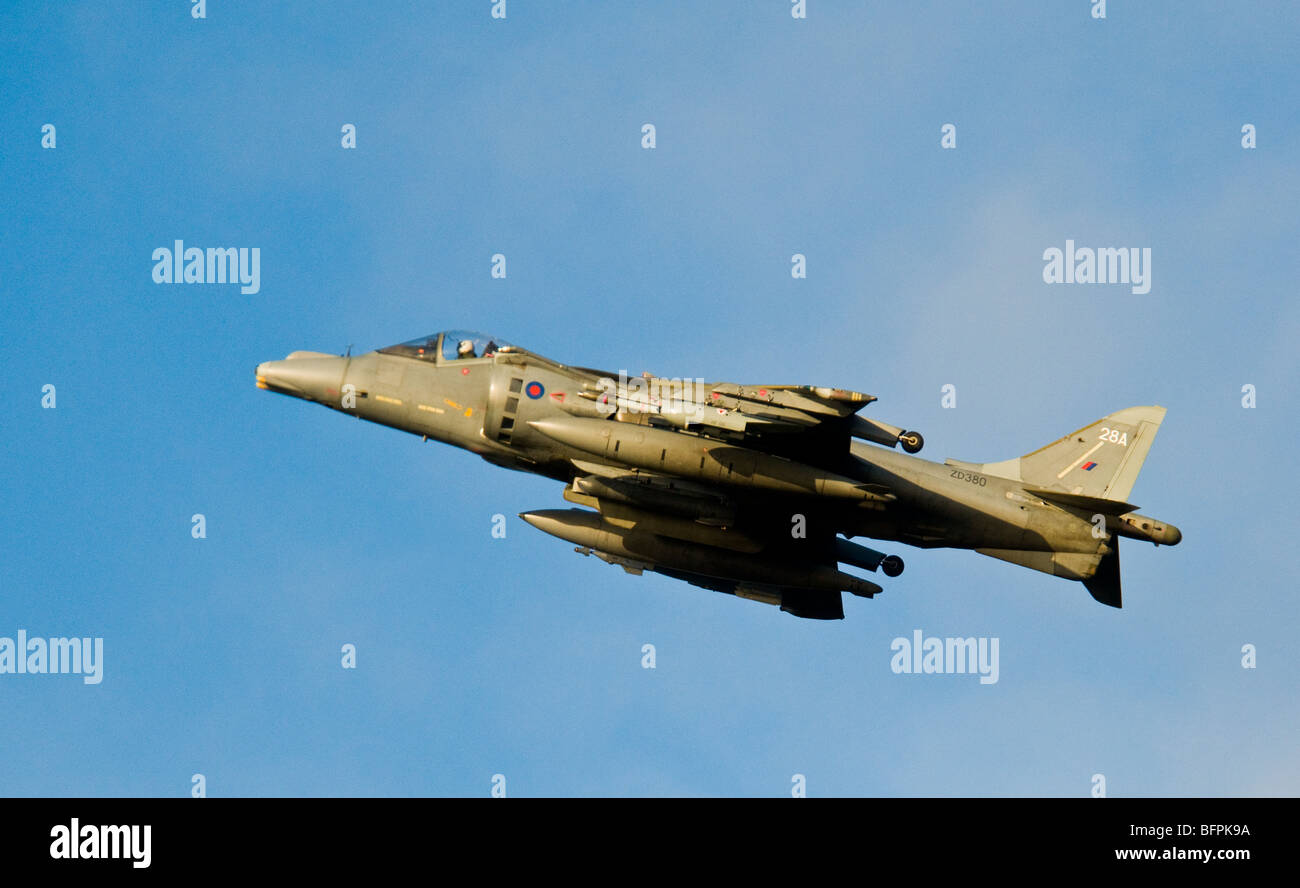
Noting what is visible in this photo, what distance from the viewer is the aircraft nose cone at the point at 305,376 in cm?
2934

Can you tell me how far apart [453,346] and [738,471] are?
7050mm

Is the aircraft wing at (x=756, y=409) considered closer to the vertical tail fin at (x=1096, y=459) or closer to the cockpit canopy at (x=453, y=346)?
the cockpit canopy at (x=453, y=346)

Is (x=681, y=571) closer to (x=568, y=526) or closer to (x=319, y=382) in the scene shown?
(x=568, y=526)

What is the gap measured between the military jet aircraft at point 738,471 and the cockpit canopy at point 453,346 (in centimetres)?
Result: 3

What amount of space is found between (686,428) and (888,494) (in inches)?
176

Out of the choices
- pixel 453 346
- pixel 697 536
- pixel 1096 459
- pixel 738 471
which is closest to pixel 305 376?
pixel 453 346

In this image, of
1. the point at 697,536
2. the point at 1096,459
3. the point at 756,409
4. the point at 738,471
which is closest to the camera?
the point at 756,409

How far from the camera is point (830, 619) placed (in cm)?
3128

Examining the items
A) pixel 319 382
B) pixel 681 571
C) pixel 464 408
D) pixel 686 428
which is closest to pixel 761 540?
pixel 681 571

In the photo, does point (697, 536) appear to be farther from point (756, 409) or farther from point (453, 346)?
point (453, 346)

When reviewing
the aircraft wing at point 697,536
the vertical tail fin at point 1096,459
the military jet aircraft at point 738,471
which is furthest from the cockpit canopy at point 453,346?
the vertical tail fin at point 1096,459

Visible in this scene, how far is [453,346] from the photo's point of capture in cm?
2945

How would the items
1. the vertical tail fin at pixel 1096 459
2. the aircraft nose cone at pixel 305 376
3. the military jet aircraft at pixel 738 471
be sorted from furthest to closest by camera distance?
the vertical tail fin at pixel 1096 459 → the aircraft nose cone at pixel 305 376 → the military jet aircraft at pixel 738 471

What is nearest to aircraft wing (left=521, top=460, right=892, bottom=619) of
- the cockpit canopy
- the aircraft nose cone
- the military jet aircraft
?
the military jet aircraft
